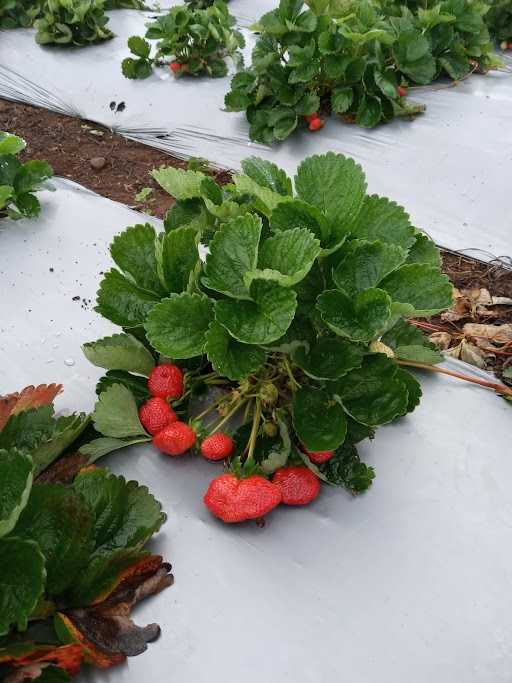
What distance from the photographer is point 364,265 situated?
1.20 m

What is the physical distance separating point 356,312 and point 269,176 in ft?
1.34

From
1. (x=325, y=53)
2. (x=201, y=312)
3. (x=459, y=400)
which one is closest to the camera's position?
(x=201, y=312)

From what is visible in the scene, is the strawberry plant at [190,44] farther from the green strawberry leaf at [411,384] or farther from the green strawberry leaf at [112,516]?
the green strawberry leaf at [112,516]

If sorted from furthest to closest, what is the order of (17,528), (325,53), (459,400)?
1. (325,53)
2. (459,400)
3. (17,528)

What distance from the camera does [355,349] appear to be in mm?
1198

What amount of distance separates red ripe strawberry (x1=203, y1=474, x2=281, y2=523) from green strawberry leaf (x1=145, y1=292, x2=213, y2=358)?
0.85ft

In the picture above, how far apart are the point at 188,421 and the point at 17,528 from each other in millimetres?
458

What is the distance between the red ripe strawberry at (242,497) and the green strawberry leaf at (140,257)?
0.41 metres

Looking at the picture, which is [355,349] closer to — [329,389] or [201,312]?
[329,389]

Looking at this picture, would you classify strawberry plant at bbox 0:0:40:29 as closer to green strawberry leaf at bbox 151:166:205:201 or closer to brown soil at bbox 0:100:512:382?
brown soil at bbox 0:100:512:382

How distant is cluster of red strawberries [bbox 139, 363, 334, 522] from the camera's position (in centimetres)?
120

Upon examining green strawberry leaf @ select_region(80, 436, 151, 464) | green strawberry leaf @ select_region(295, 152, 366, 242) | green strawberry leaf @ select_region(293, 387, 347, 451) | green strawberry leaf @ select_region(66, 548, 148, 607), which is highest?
green strawberry leaf @ select_region(295, 152, 366, 242)

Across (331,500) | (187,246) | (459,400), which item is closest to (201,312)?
(187,246)

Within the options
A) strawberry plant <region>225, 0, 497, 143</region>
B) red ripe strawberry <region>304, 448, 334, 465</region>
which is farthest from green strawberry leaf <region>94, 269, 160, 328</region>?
strawberry plant <region>225, 0, 497, 143</region>
